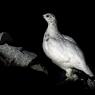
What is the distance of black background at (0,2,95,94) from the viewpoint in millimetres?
7539

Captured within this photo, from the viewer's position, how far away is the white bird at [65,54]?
5562 millimetres

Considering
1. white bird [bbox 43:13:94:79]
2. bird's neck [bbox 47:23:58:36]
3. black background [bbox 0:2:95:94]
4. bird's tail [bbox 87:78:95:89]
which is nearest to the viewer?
bird's tail [bbox 87:78:95:89]

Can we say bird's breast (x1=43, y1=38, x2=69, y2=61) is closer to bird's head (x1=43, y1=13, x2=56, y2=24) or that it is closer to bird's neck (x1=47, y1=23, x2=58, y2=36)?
bird's neck (x1=47, y1=23, x2=58, y2=36)

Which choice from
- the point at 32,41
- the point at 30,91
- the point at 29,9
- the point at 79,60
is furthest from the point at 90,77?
the point at 29,9

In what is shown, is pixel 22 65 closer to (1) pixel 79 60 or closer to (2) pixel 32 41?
(1) pixel 79 60

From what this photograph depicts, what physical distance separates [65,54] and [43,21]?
2.27 metres

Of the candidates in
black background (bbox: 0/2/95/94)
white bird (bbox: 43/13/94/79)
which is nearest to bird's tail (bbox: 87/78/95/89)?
white bird (bbox: 43/13/94/79)

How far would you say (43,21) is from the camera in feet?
25.4

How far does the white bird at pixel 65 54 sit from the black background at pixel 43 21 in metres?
1.56

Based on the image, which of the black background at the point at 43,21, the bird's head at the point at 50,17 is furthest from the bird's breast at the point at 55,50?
the black background at the point at 43,21

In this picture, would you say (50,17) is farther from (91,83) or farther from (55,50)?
(91,83)

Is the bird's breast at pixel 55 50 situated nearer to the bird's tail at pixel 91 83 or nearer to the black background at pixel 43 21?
the bird's tail at pixel 91 83

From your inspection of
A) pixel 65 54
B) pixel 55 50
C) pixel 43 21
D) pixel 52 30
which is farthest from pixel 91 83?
pixel 43 21

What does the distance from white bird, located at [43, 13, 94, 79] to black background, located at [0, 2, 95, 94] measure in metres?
1.56
